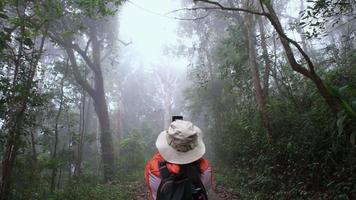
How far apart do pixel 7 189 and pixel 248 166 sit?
6.64 metres

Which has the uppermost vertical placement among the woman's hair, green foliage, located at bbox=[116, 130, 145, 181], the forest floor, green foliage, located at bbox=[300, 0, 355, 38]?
green foliage, located at bbox=[300, 0, 355, 38]

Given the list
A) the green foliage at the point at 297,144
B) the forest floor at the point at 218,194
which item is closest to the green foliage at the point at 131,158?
the forest floor at the point at 218,194

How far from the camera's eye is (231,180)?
1004 cm

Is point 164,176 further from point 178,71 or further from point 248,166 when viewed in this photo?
point 178,71

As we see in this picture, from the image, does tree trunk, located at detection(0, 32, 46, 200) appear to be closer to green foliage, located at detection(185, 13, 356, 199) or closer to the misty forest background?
the misty forest background

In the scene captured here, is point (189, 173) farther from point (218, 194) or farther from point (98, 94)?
point (98, 94)

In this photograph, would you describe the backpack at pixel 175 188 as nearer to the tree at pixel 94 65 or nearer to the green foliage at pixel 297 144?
the green foliage at pixel 297 144

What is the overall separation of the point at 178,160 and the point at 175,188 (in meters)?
0.21

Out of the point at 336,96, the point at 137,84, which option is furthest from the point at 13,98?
the point at 137,84

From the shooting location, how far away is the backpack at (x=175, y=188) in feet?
7.62

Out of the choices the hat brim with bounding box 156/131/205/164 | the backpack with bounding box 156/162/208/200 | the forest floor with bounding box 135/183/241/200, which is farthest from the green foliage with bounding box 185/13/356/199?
the backpack with bounding box 156/162/208/200

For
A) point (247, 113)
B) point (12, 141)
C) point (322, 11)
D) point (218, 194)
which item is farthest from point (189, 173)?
point (247, 113)

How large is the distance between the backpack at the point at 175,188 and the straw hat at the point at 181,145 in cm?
10

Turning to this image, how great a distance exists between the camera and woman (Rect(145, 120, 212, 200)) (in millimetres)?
2418
